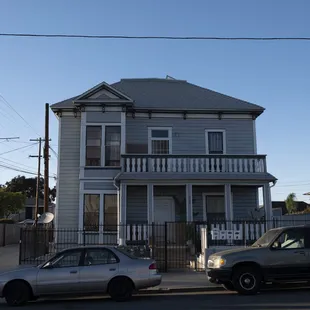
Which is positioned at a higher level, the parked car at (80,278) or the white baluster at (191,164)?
the white baluster at (191,164)

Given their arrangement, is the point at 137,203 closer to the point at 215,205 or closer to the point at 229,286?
the point at 215,205

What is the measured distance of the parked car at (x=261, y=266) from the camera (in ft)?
35.2

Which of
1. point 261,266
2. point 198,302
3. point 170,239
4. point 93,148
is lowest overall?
point 198,302

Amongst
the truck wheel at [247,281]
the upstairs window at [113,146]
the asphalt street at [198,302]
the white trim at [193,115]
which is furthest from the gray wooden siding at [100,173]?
the truck wheel at [247,281]

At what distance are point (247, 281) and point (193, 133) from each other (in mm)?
11916

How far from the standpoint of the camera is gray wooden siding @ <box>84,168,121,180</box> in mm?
20297

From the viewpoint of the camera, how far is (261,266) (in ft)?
35.3

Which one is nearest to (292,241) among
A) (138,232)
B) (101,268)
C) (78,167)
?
(101,268)

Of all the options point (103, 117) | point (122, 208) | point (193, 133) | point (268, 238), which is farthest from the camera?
point (193, 133)

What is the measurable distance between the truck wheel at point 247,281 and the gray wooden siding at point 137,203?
1048 cm

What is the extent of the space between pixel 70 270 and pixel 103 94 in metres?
12.0

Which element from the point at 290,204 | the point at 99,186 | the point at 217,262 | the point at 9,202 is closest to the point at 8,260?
the point at 99,186

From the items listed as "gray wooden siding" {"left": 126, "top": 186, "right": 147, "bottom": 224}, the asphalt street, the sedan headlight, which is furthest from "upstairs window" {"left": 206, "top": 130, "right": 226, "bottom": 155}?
the asphalt street

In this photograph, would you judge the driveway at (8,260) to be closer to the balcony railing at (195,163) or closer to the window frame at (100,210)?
the window frame at (100,210)
